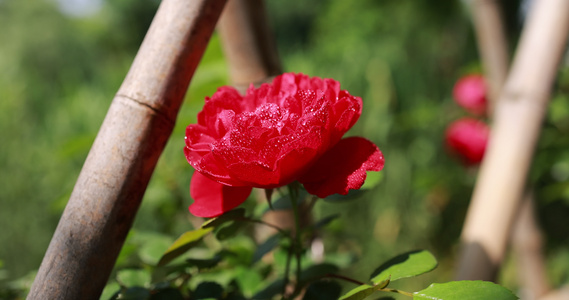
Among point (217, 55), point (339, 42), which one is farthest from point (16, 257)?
point (339, 42)

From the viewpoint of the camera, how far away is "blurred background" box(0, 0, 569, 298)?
88 cm

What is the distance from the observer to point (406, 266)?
0.24 meters

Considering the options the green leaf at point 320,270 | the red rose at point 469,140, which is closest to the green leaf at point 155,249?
the green leaf at point 320,270

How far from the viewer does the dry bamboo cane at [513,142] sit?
0.38 m

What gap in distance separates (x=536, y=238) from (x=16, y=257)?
1191 millimetres

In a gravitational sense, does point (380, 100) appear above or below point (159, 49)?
above

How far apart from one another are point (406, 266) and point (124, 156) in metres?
0.16

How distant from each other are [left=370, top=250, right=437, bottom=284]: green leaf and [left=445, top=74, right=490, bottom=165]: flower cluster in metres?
0.85

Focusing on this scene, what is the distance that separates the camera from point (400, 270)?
0.24 meters

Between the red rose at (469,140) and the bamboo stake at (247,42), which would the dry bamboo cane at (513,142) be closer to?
the bamboo stake at (247,42)

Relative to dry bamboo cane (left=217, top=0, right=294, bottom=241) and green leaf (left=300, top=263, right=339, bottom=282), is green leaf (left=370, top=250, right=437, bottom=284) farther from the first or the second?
dry bamboo cane (left=217, top=0, right=294, bottom=241)

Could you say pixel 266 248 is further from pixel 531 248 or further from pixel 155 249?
pixel 531 248

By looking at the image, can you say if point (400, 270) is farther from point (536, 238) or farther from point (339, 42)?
point (339, 42)

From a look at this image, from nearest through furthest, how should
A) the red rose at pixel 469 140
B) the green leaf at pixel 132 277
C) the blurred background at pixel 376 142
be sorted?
the green leaf at pixel 132 277, the blurred background at pixel 376 142, the red rose at pixel 469 140
